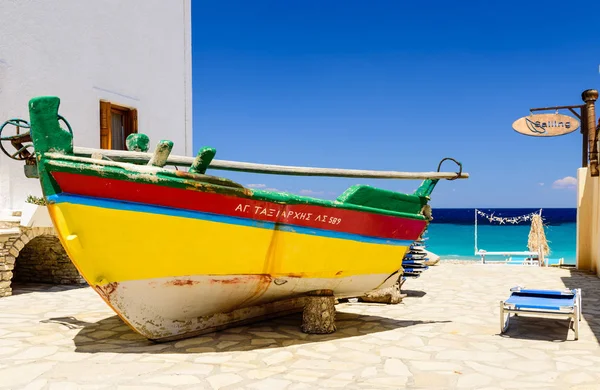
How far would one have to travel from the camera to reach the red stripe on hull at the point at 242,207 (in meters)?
3.96

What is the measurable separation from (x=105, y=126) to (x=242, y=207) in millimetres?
6556

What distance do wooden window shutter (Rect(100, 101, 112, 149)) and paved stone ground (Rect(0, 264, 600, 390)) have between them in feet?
12.4

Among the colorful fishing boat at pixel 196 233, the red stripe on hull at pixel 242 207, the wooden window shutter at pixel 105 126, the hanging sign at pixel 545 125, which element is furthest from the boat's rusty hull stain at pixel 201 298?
the hanging sign at pixel 545 125

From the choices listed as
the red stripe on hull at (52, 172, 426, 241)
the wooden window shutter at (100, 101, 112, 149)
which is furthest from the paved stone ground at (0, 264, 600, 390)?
the wooden window shutter at (100, 101, 112, 149)

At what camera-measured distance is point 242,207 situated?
4508 mm

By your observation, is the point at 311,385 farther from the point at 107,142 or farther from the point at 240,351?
the point at 107,142

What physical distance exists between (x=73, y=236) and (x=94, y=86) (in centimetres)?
668

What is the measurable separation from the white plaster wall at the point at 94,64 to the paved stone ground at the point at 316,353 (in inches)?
149

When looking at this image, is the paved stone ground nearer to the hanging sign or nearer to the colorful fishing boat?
the colorful fishing boat

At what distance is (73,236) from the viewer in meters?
4.02

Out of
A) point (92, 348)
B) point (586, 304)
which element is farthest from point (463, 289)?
point (92, 348)

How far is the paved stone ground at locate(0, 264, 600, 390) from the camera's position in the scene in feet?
12.5

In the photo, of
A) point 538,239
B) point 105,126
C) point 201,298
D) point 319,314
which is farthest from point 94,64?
point 538,239

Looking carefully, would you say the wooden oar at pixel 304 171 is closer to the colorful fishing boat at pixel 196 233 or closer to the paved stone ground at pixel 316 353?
the colorful fishing boat at pixel 196 233
